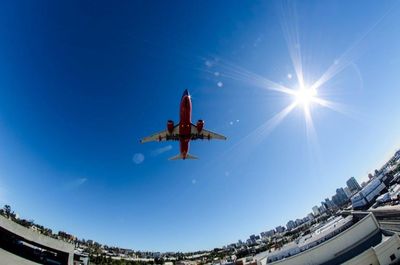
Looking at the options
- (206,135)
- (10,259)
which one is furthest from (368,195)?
(10,259)

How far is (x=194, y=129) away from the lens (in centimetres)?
3728

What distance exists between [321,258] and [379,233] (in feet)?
39.7

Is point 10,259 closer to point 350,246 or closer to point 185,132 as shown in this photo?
point 185,132

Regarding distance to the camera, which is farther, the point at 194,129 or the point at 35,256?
the point at 35,256

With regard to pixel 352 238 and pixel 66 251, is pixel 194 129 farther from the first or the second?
pixel 352 238

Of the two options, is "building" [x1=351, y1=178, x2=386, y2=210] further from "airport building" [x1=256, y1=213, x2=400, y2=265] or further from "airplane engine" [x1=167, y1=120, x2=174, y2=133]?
"airplane engine" [x1=167, y1=120, x2=174, y2=133]

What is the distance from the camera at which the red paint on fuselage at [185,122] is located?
99.5 ft

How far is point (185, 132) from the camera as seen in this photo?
35.5 meters

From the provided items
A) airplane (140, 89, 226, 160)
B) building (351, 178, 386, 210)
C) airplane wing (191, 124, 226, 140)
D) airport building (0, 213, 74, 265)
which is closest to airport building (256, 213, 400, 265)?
airplane wing (191, 124, 226, 140)

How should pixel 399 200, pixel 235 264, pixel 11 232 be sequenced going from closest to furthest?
pixel 11 232, pixel 235 264, pixel 399 200

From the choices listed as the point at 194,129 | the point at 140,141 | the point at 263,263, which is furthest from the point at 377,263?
the point at 140,141

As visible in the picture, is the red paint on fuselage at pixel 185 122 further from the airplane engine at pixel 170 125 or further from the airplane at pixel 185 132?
the airplane engine at pixel 170 125

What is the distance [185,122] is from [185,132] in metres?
2.96

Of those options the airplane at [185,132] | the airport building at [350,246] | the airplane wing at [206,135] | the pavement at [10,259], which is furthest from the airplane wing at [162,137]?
the airport building at [350,246]
